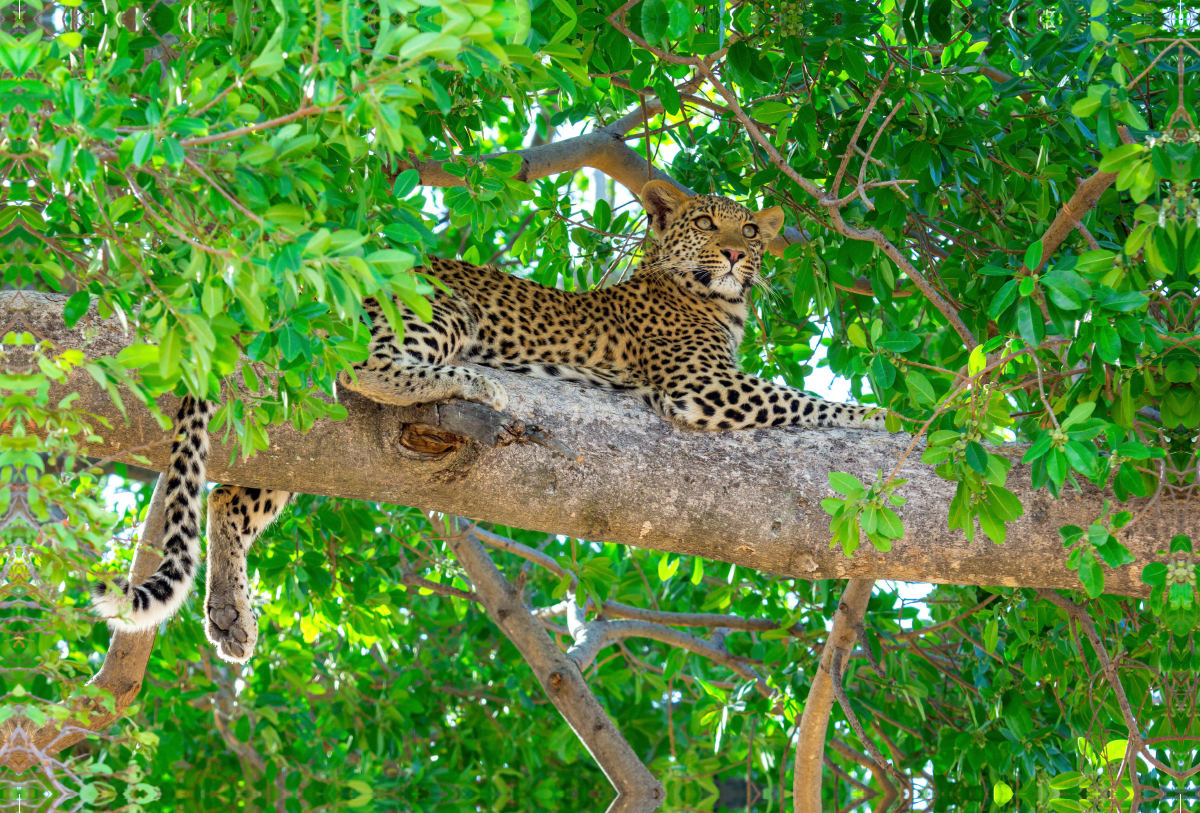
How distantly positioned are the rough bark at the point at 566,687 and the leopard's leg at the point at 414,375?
1.36m

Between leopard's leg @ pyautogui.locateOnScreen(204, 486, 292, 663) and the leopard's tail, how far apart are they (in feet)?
2.49

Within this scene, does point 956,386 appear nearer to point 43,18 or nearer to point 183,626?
point 183,626

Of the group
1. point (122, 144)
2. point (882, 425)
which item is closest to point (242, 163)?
point (122, 144)

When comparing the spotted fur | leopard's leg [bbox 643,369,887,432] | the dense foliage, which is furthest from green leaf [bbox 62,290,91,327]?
leopard's leg [bbox 643,369,887,432]

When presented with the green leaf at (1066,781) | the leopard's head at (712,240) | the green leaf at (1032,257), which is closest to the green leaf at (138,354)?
the green leaf at (1032,257)

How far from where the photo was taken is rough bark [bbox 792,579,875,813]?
4.88 metres

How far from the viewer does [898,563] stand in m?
4.02

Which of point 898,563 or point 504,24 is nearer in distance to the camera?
point 504,24

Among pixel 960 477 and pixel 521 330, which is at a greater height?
pixel 960 477

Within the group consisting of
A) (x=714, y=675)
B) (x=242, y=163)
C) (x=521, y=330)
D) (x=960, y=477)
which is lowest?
(x=714, y=675)

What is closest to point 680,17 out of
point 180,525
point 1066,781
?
point 180,525

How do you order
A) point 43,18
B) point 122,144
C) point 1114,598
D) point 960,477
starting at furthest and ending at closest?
1. point 43,18
2. point 1114,598
3. point 960,477
4. point 122,144

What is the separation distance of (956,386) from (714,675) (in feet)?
16.3

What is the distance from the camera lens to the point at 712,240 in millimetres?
6355
